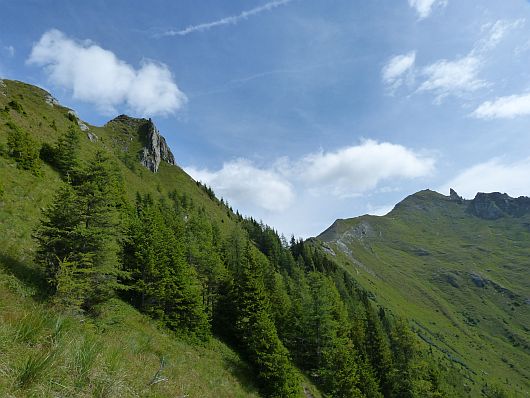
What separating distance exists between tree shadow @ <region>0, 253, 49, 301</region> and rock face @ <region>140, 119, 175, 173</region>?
130129 millimetres

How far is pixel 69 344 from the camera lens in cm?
666

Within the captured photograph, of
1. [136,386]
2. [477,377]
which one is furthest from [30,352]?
[477,377]

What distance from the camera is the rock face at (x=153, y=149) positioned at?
486 feet

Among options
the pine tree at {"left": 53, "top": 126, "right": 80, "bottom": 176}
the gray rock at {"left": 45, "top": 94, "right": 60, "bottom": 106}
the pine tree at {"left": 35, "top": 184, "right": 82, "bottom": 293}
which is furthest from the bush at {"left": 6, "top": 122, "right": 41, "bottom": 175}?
the gray rock at {"left": 45, "top": 94, "right": 60, "bottom": 106}

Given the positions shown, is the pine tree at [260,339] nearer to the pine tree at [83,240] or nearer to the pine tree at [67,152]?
the pine tree at [83,240]

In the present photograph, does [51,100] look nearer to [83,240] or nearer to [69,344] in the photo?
[83,240]

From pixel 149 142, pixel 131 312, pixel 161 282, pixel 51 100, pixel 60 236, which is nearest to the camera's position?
pixel 60 236

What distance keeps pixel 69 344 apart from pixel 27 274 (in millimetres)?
16334

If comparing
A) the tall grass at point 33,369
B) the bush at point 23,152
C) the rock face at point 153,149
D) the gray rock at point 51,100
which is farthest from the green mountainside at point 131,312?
the rock face at point 153,149

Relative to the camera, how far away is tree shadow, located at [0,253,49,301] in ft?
59.8

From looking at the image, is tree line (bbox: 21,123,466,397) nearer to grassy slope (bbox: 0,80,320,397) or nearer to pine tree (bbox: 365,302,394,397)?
pine tree (bbox: 365,302,394,397)

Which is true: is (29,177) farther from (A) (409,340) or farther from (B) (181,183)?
(B) (181,183)

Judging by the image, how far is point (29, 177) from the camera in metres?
35.8

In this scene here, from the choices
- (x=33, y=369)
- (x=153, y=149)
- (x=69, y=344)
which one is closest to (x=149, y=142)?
(x=153, y=149)
